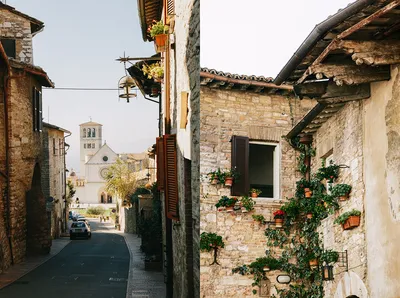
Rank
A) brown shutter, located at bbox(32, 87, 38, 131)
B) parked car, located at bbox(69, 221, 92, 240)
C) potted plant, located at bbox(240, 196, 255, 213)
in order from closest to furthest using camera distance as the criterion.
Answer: potted plant, located at bbox(240, 196, 255, 213), brown shutter, located at bbox(32, 87, 38, 131), parked car, located at bbox(69, 221, 92, 240)

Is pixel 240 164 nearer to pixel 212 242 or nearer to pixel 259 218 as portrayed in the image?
pixel 259 218

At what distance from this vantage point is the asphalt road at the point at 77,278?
1226 cm

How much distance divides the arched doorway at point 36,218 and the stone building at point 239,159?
14.5 m

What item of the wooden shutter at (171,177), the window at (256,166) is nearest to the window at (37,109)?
the wooden shutter at (171,177)

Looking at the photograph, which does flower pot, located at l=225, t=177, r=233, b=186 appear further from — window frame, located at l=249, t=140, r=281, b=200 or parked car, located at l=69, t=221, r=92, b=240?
parked car, located at l=69, t=221, r=92, b=240

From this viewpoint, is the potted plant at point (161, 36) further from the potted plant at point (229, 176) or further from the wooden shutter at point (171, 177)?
the potted plant at point (229, 176)

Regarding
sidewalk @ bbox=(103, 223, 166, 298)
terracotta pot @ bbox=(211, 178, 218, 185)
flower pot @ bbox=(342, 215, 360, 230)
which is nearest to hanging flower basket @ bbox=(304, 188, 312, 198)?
flower pot @ bbox=(342, 215, 360, 230)

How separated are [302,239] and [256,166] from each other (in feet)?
2.37

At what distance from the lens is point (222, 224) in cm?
531

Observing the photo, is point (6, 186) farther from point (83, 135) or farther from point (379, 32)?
point (83, 135)

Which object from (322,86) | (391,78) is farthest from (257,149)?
(391,78)

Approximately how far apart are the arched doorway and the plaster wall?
51.1 feet

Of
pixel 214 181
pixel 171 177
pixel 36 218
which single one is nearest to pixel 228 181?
pixel 214 181

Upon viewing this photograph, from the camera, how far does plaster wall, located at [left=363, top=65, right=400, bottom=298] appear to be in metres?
4.11
